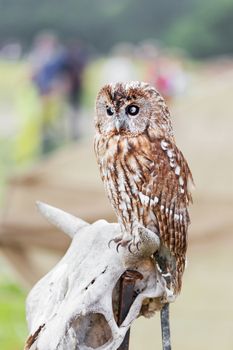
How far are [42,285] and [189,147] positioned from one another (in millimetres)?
1885

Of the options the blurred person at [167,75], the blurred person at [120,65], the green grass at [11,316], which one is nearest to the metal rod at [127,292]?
the green grass at [11,316]

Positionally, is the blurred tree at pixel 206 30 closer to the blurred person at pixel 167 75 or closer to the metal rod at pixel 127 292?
the blurred person at pixel 167 75

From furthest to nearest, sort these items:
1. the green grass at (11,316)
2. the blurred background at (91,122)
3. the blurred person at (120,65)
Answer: the blurred person at (120,65) → the green grass at (11,316) → the blurred background at (91,122)

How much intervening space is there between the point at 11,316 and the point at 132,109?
9.21ft

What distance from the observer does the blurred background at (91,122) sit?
123 inches

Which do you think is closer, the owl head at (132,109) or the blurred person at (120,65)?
the owl head at (132,109)

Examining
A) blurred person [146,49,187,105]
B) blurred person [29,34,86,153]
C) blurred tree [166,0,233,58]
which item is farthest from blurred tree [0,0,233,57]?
blurred person [29,34,86,153]

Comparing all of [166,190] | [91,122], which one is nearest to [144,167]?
[166,190]

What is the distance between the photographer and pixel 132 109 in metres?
1.23

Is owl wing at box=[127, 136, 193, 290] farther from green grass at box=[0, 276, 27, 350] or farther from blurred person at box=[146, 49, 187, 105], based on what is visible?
blurred person at box=[146, 49, 187, 105]

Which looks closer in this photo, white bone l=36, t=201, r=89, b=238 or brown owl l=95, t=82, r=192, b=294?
brown owl l=95, t=82, r=192, b=294

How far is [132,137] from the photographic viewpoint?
125 centimetres

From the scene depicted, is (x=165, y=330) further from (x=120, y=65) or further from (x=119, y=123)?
(x=120, y=65)

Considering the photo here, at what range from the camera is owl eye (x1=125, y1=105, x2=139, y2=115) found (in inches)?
48.2
